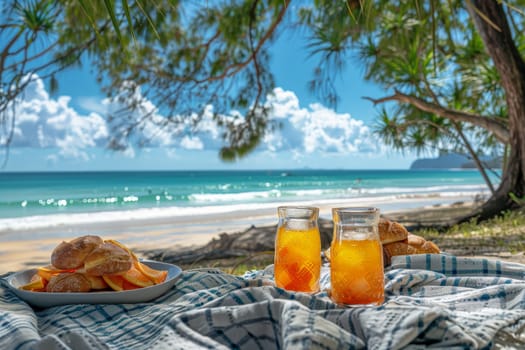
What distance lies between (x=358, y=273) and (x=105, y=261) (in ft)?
1.43

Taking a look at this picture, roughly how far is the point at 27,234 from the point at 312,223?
8138mm

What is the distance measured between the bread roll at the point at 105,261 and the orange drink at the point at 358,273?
378 mm

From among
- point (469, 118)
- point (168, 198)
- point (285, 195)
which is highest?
point (469, 118)

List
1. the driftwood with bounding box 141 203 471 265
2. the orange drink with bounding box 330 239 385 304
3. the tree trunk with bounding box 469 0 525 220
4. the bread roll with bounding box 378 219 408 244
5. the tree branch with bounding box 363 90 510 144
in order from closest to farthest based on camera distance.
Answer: the orange drink with bounding box 330 239 385 304 < the bread roll with bounding box 378 219 408 244 < the driftwood with bounding box 141 203 471 265 < the tree trunk with bounding box 469 0 525 220 < the tree branch with bounding box 363 90 510 144

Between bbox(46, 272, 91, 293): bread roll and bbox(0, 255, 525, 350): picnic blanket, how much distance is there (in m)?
0.04

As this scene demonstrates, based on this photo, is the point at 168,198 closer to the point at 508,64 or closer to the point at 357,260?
the point at 508,64

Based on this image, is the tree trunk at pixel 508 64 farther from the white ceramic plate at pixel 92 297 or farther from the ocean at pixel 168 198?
the white ceramic plate at pixel 92 297

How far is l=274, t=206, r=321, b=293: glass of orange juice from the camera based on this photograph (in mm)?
928

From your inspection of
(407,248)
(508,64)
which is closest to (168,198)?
(508,64)

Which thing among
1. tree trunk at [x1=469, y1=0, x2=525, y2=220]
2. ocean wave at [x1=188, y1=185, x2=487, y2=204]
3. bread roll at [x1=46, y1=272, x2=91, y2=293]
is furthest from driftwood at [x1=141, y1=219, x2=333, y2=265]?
ocean wave at [x1=188, y1=185, x2=487, y2=204]

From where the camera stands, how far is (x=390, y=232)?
112 cm

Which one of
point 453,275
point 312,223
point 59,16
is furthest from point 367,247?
point 59,16

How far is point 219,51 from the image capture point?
Result: 16.7ft

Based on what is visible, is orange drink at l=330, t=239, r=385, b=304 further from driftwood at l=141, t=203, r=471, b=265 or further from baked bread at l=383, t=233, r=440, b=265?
driftwood at l=141, t=203, r=471, b=265
